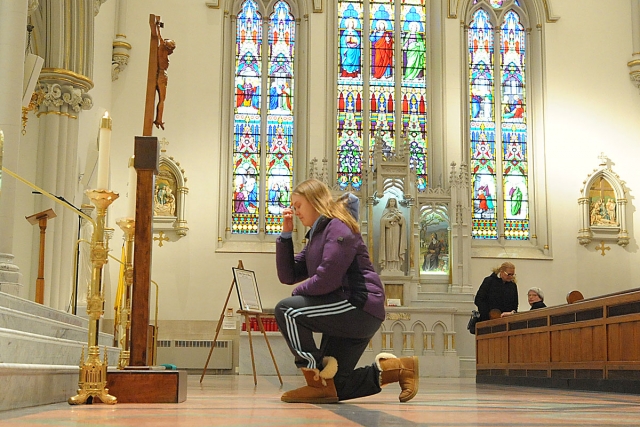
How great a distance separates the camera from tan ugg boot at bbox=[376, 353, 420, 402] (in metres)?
4.48

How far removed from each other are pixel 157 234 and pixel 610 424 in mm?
11960

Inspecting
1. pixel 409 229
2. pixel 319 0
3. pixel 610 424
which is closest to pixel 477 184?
pixel 409 229

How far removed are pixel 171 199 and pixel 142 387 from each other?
10548mm

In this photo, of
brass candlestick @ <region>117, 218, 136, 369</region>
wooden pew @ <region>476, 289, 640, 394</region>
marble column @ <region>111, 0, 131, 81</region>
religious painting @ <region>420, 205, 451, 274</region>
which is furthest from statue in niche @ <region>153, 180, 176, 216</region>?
brass candlestick @ <region>117, 218, 136, 369</region>

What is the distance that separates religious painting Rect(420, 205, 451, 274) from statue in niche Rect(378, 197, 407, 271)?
0.48m

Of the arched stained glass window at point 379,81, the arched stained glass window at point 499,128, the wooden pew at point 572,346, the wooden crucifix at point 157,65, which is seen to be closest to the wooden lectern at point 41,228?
the wooden crucifix at point 157,65

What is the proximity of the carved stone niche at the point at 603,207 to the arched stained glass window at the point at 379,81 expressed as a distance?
8.96 ft

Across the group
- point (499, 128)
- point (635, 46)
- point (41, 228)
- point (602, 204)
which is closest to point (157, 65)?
point (41, 228)

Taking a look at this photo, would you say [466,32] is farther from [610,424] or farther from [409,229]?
[610,424]

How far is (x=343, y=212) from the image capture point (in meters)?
4.55

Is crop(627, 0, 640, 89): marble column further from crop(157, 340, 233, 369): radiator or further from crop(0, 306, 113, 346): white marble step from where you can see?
crop(0, 306, 113, 346): white marble step

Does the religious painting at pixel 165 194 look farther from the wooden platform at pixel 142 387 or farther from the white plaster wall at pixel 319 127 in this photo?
the wooden platform at pixel 142 387

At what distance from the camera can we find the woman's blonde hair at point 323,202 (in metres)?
4.50

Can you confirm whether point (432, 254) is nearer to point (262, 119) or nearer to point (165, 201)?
point (262, 119)
